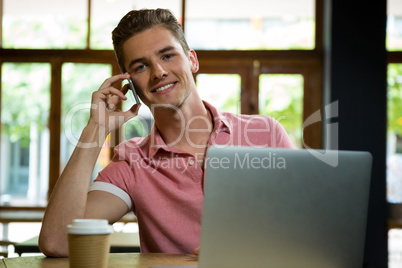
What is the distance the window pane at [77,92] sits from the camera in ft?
18.7

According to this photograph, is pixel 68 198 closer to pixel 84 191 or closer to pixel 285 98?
pixel 84 191

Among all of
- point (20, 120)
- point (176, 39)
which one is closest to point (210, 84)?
point (20, 120)

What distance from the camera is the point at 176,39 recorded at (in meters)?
1.85

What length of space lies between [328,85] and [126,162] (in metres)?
3.98

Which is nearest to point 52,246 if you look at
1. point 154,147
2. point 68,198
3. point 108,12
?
point 68,198

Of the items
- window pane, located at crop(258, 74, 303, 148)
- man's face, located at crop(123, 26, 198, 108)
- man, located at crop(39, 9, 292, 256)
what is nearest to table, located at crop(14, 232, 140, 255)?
man, located at crop(39, 9, 292, 256)

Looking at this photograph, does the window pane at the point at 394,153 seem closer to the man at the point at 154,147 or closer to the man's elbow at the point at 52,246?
the man at the point at 154,147

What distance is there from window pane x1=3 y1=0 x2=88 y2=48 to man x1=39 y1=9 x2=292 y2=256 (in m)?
4.14

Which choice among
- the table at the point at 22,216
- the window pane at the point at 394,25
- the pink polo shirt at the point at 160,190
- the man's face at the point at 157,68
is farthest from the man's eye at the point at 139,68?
the window pane at the point at 394,25

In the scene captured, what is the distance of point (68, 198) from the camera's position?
1488mm

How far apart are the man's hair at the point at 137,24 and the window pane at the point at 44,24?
13.4 feet

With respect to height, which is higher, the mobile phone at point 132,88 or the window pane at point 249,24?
the window pane at point 249,24

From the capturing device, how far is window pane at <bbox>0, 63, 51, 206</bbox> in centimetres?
578

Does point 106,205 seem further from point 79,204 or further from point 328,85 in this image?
point 328,85
